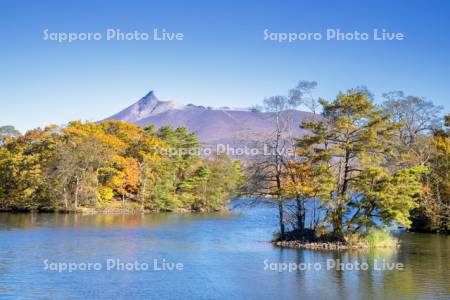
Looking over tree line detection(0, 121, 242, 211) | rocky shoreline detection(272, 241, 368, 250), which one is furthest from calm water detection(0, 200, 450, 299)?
tree line detection(0, 121, 242, 211)

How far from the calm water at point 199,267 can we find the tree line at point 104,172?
15112mm

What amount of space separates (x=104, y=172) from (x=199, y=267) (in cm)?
3980

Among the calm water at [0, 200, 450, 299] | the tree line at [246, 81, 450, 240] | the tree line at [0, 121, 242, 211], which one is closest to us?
the calm water at [0, 200, 450, 299]

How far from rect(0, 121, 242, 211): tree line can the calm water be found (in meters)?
15.1

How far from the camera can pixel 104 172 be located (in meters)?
65.2

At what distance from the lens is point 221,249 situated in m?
34.2

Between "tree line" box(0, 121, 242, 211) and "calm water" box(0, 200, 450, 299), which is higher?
"tree line" box(0, 121, 242, 211)

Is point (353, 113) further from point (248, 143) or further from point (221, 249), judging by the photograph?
point (221, 249)

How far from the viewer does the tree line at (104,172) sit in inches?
2379

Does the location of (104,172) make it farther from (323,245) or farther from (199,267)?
(199,267)

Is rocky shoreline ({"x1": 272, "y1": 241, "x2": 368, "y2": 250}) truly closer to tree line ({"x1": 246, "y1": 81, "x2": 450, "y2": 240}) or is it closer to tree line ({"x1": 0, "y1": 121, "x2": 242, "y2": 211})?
tree line ({"x1": 246, "y1": 81, "x2": 450, "y2": 240})

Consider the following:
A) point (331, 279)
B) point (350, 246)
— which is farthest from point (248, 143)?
point (331, 279)

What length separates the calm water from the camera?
22031 mm

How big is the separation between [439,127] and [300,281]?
27.8 m
